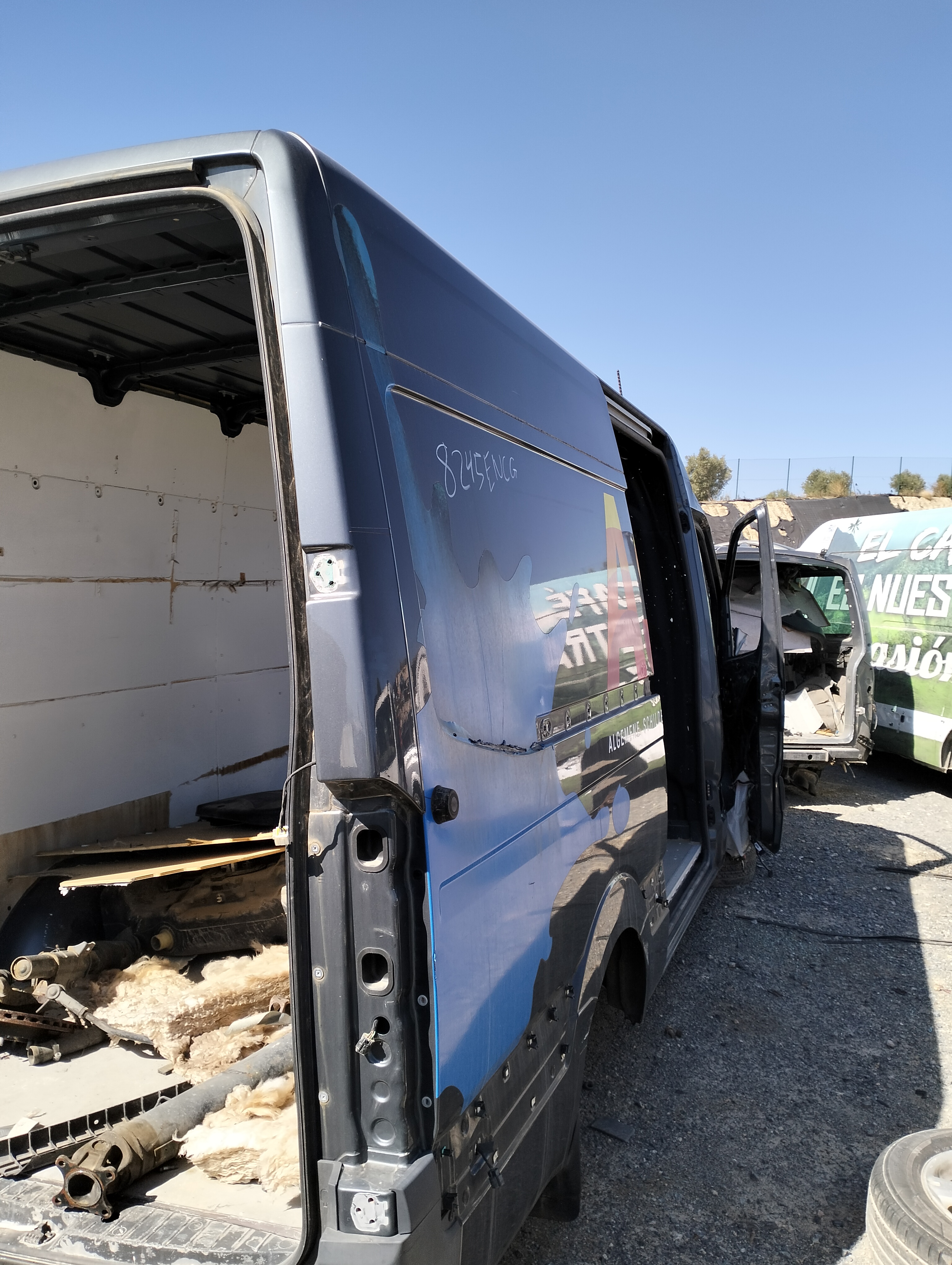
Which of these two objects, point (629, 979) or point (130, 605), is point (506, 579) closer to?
point (629, 979)

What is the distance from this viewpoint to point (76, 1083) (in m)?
2.66

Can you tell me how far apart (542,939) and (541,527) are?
1.09 metres

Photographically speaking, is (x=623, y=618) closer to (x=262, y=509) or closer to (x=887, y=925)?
(x=262, y=509)

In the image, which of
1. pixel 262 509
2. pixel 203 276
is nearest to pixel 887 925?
pixel 262 509

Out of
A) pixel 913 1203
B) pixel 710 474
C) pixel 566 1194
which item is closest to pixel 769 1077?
pixel 913 1203

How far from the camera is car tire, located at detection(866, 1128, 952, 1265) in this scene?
233 centimetres

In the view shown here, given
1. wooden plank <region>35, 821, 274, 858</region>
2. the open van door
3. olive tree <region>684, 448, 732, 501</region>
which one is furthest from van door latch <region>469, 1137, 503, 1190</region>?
olive tree <region>684, 448, 732, 501</region>

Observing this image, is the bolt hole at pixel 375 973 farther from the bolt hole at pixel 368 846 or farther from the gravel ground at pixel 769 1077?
the gravel ground at pixel 769 1077

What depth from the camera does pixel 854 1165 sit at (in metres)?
3.11

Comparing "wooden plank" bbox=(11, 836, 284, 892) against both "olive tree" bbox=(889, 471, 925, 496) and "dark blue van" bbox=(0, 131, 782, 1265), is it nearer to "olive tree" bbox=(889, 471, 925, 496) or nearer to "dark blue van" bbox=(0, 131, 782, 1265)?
"dark blue van" bbox=(0, 131, 782, 1265)

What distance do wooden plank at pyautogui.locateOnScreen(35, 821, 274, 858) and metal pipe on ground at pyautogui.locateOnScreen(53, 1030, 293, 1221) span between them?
0.79 m

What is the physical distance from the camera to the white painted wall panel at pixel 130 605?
3287 millimetres

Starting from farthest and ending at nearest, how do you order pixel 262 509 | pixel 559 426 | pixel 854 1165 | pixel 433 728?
1. pixel 262 509
2. pixel 854 1165
3. pixel 559 426
4. pixel 433 728

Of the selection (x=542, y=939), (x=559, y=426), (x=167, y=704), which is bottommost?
(x=542, y=939)
